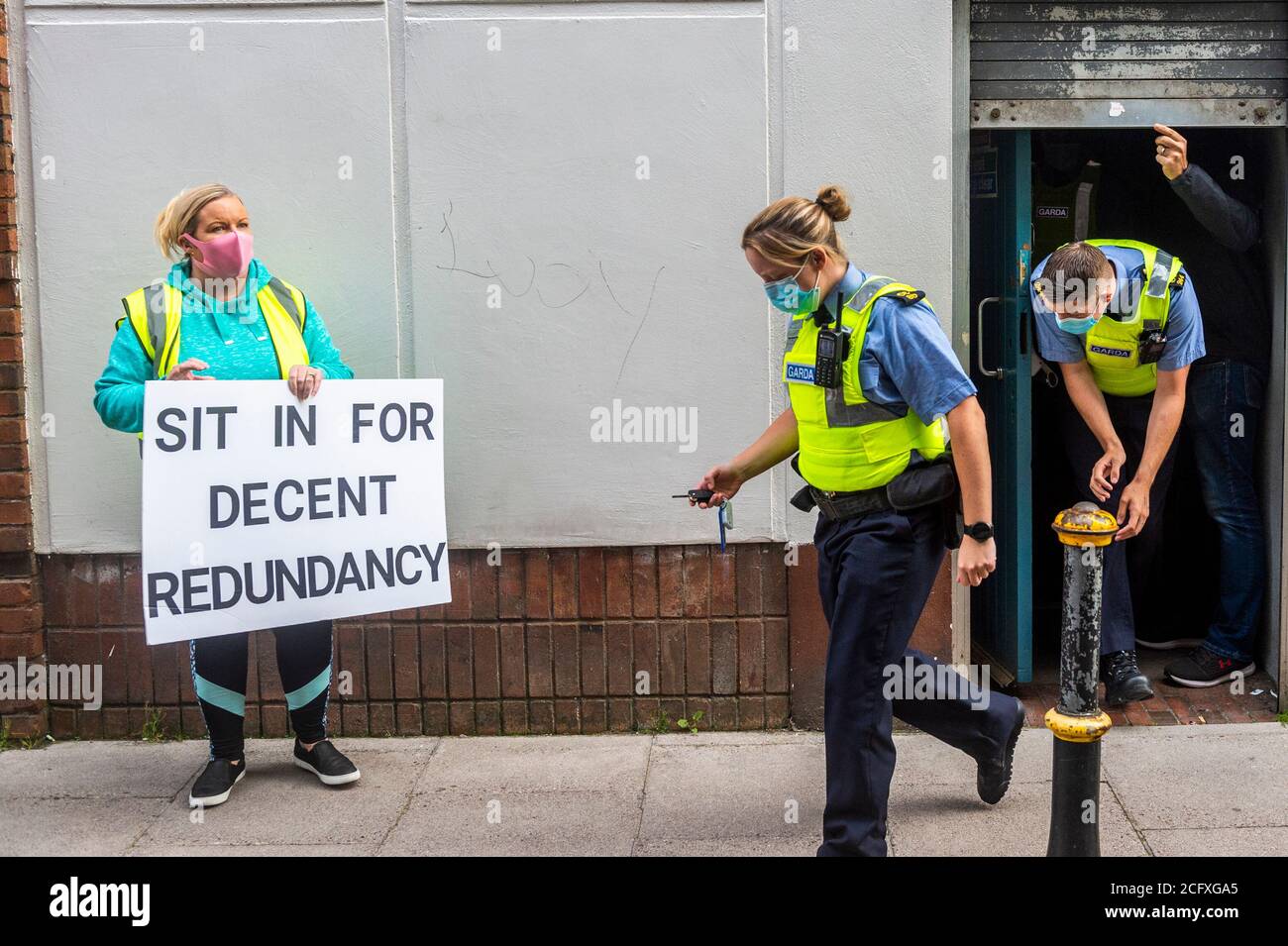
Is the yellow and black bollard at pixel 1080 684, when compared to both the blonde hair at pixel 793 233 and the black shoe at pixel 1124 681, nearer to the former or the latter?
the blonde hair at pixel 793 233

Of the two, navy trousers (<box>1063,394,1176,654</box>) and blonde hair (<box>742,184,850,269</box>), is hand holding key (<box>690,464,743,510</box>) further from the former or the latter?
navy trousers (<box>1063,394,1176,654</box>)

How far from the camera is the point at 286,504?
4590 millimetres

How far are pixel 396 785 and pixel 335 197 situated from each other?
2044 mm

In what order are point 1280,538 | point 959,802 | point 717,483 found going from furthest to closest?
point 1280,538 < point 959,802 < point 717,483

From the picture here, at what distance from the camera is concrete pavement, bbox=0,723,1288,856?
4.36 metres

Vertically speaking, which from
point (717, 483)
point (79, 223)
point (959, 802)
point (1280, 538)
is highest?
point (79, 223)

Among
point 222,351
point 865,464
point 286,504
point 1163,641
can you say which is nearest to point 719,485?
point 865,464

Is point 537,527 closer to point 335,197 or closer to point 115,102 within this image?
point 335,197

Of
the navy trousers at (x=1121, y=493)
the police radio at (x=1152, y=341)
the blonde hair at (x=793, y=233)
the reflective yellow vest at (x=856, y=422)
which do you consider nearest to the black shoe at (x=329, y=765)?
the reflective yellow vest at (x=856, y=422)

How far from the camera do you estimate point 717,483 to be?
14.0ft

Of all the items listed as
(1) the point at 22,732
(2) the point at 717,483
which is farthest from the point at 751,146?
(1) the point at 22,732

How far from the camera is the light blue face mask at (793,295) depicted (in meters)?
3.83

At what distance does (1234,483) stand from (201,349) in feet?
12.6

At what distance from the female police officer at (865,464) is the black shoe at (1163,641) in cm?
282
